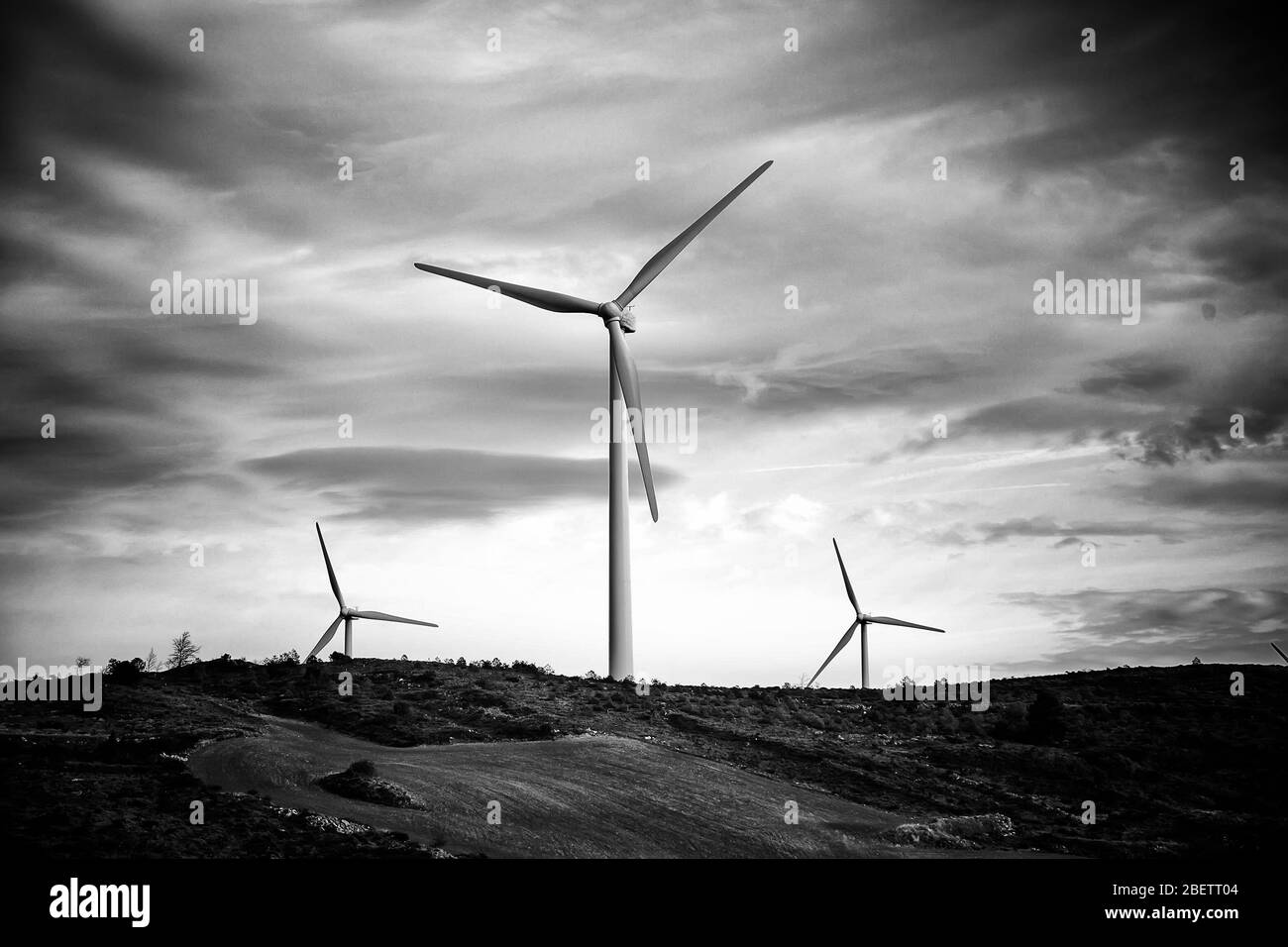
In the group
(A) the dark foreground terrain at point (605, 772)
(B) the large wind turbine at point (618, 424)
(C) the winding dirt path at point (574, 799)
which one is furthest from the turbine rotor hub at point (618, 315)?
(C) the winding dirt path at point (574, 799)

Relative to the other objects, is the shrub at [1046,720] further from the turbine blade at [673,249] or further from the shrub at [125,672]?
the shrub at [125,672]

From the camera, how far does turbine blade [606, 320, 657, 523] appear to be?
168 feet

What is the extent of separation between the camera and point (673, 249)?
61719 mm

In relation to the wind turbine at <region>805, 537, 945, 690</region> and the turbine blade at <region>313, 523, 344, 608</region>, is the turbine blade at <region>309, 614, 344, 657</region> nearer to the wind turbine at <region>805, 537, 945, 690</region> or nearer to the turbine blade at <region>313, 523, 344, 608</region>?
the turbine blade at <region>313, 523, 344, 608</region>

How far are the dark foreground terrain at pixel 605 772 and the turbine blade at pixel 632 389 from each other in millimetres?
10156

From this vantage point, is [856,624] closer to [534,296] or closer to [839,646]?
[839,646]

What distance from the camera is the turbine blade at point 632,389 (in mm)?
51312

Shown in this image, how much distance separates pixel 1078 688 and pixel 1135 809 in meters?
37.6

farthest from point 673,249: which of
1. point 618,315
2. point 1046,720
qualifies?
point 1046,720

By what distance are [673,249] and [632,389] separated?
10.4m

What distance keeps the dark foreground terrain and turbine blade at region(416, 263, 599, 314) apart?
20.0 metres

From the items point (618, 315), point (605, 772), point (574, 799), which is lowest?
point (574, 799)
